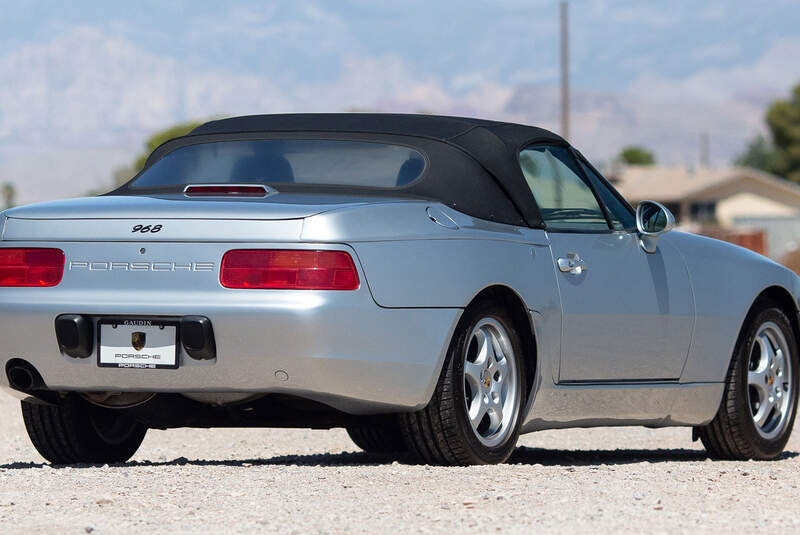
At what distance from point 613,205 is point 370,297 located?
213cm

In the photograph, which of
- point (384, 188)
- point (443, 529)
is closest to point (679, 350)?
point (384, 188)

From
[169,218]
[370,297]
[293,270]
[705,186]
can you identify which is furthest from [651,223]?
[705,186]

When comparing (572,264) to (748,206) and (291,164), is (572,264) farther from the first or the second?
(748,206)

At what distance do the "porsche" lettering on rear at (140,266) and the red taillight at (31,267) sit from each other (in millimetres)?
88

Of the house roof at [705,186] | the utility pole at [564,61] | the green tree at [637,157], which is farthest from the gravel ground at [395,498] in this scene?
the green tree at [637,157]

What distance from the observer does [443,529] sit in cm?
511

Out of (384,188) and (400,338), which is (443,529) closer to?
(400,338)

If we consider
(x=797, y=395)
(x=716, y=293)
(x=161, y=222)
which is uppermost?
(x=161, y=222)

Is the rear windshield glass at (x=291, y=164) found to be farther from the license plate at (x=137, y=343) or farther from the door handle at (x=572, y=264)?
the license plate at (x=137, y=343)

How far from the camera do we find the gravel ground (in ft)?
17.1

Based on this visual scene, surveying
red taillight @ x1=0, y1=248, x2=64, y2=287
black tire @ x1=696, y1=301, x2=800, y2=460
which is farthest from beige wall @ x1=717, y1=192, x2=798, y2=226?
red taillight @ x1=0, y1=248, x2=64, y2=287

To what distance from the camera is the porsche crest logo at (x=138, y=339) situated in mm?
6234

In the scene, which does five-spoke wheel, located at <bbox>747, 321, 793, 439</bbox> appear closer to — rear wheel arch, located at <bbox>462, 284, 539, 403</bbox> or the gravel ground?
the gravel ground

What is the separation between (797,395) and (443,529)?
161 inches
